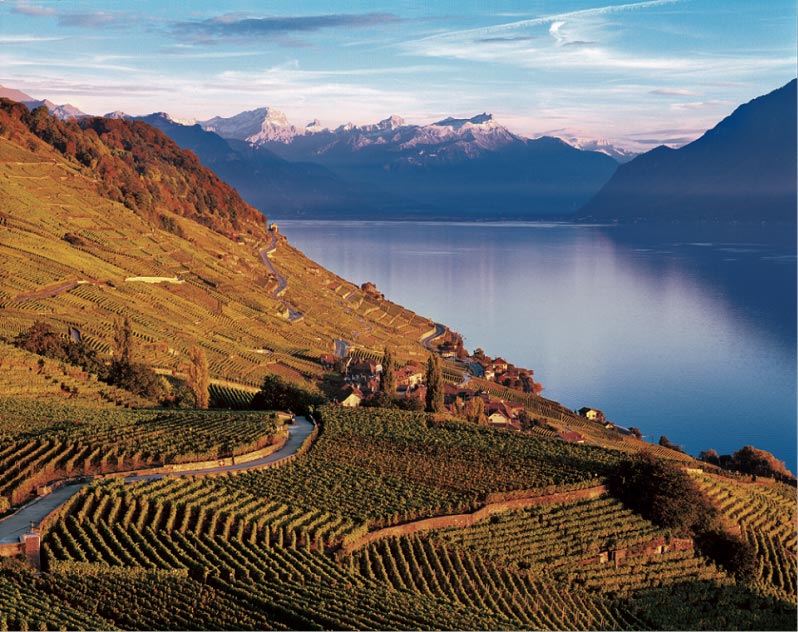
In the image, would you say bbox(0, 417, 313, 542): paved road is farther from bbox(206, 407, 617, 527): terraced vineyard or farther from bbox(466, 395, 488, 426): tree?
bbox(466, 395, 488, 426): tree

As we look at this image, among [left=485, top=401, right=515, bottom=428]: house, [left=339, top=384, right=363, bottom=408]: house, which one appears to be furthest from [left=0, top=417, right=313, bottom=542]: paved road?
[left=485, top=401, right=515, bottom=428]: house

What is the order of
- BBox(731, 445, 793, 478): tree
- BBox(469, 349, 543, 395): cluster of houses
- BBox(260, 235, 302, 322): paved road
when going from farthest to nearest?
1. BBox(260, 235, 302, 322): paved road
2. BBox(469, 349, 543, 395): cluster of houses
3. BBox(731, 445, 793, 478): tree

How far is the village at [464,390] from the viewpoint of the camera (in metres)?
47.7

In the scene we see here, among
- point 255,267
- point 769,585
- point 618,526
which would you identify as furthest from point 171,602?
point 255,267

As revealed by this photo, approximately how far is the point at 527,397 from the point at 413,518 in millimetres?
38155

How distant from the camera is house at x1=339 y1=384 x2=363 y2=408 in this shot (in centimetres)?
4744

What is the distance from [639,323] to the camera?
328 feet

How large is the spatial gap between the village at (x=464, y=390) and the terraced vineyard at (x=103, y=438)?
13.1 metres

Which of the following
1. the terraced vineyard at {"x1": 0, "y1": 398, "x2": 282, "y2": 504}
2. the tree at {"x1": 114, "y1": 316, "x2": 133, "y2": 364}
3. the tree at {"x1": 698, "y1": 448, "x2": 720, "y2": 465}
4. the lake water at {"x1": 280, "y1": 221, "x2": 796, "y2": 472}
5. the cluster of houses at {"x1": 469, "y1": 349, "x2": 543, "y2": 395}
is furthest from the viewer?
the cluster of houses at {"x1": 469, "y1": 349, "x2": 543, "y2": 395}

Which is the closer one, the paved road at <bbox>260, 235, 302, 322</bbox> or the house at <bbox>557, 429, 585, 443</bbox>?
the house at <bbox>557, 429, 585, 443</bbox>

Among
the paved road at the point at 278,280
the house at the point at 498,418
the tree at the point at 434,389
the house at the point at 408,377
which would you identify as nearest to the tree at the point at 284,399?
the tree at the point at 434,389

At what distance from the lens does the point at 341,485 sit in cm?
2742

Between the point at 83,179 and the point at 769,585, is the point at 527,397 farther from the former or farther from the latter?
the point at 83,179

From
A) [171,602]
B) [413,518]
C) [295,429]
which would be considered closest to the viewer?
[171,602]
